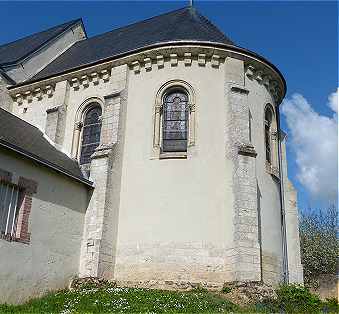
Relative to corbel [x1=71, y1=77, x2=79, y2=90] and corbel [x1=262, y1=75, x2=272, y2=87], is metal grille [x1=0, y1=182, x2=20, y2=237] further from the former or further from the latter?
corbel [x1=262, y1=75, x2=272, y2=87]

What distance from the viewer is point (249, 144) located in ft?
47.6

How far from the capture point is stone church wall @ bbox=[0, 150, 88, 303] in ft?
38.2

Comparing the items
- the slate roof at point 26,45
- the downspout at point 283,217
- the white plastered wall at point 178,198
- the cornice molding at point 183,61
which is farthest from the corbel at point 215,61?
→ the slate roof at point 26,45

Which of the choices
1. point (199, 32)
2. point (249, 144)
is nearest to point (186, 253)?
point (249, 144)

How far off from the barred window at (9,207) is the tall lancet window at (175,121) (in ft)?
16.6

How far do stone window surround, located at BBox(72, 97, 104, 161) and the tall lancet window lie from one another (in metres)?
2.52

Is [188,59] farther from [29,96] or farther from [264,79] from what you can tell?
[29,96]

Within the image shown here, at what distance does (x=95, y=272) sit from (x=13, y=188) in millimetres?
3415

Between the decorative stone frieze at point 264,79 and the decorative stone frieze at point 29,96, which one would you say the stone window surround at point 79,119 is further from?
the decorative stone frieze at point 264,79

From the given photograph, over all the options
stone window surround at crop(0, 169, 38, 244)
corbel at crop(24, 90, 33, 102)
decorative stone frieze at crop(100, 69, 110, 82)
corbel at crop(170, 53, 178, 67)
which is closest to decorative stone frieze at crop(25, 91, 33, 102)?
corbel at crop(24, 90, 33, 102)

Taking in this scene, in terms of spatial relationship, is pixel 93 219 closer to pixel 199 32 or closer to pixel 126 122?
pixel 126 122

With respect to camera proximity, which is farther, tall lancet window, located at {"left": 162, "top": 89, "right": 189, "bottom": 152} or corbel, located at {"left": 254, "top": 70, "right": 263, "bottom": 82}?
corbel, located at {"left": 254, "top": 70, "right": 263, "bottom": 82}

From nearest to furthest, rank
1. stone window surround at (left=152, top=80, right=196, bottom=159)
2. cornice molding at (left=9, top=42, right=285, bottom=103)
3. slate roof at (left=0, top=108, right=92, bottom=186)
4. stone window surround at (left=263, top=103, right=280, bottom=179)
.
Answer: slate roof at (left=0, top=108, right=92, bottom=186), stone window surround at (left=152, top=80, right=196, bottom=159), cornice molding at (left=9, top=42, right=285, bottom=103), stone window surround at (left=263, top=103, right=280, bottom=179)

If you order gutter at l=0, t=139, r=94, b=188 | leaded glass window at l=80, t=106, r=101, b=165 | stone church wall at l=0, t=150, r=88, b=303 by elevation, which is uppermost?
leaded glass window at l=80, t=106, r=101, b=165
